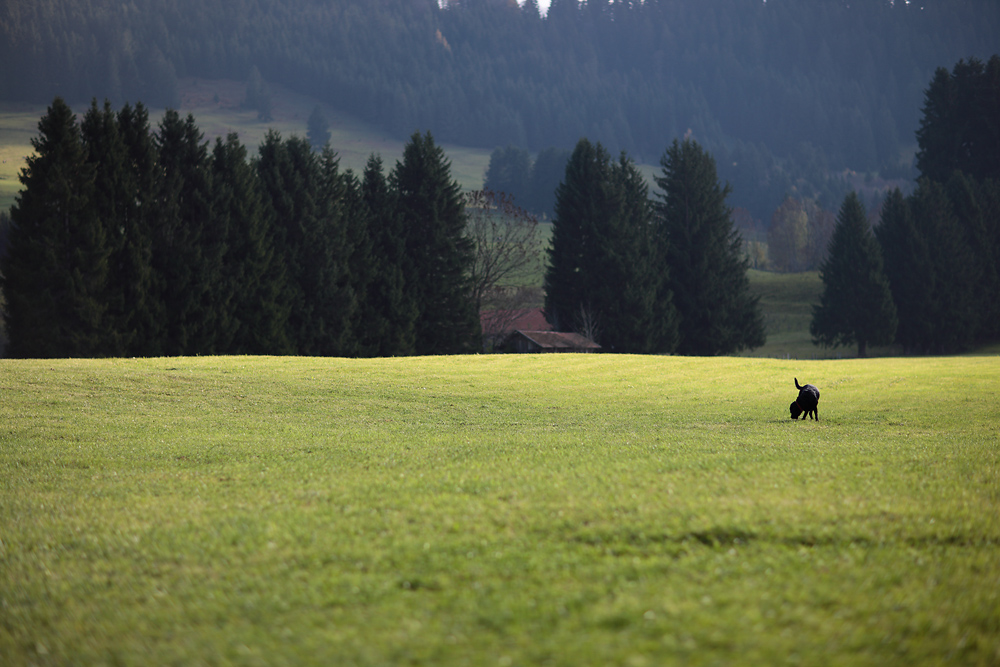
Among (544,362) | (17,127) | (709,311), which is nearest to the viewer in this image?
(544,362)

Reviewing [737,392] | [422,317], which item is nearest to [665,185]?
[422,317]

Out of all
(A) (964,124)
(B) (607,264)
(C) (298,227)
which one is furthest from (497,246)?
(A) (964,124)

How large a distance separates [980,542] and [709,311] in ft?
237

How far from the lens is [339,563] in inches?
276

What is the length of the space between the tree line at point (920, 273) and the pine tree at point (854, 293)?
110 mm

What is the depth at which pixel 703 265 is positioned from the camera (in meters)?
78.8

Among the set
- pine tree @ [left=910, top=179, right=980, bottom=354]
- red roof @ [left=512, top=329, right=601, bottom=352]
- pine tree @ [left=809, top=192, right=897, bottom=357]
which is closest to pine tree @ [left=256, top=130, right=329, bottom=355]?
red roof @ [left=512, top=329, right=601, bottom=352]

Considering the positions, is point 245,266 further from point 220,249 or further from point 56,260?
point 56,260

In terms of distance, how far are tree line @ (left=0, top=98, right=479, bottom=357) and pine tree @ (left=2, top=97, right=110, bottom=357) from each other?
91 mm

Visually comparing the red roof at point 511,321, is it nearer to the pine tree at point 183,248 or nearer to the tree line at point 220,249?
the tree line at point 220,249

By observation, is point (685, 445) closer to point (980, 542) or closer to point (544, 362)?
point (980, 542)

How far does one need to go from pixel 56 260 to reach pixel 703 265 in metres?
60.9

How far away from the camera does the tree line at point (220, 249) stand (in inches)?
1828

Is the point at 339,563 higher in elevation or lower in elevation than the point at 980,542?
lower
